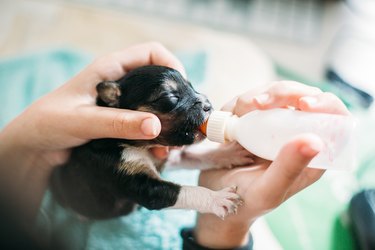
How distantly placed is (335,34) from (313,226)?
955 mm

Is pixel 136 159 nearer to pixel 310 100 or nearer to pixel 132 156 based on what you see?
pixel 132 156

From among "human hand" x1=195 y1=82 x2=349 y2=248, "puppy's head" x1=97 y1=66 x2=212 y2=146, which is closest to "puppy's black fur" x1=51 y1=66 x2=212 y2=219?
"puppy's head" x1=97 y1=66 x2=212 y2=146

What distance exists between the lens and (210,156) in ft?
3.56

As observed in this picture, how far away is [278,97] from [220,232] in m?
0.34

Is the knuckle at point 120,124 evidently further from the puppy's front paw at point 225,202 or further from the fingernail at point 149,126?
the puppy's front paw at point 225,202

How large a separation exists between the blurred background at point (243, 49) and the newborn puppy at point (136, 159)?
0.10m

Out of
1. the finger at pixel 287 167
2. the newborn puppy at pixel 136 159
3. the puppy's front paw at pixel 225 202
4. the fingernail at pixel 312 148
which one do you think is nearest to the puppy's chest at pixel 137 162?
the newborn puppy at pixel 136 159

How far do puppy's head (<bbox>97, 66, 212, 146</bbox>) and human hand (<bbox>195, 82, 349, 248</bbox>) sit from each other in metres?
0.10

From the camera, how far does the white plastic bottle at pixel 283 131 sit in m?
0.74

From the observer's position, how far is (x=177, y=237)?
1051 mm

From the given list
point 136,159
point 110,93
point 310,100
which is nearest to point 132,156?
Result: point 136,159

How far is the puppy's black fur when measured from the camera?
100 centimetres

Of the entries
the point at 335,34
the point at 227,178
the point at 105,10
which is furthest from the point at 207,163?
the point at 105,10

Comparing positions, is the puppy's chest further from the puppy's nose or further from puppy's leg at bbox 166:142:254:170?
the puppy's nose
